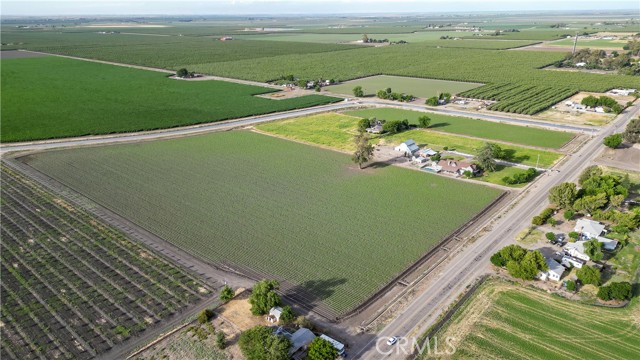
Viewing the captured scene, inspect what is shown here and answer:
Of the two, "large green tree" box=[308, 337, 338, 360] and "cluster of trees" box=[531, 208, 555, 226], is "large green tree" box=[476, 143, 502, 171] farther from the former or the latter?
"large green tree" box=[308, 337, 338, 360]

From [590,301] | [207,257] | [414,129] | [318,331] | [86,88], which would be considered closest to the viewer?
[318,331]

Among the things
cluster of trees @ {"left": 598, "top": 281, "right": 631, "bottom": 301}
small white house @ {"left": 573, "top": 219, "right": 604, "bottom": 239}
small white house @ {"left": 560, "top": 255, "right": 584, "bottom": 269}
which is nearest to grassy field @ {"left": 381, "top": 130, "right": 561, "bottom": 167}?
small white house @ {"left": 573, "top": 219, "right": 604, "bottom": 239}

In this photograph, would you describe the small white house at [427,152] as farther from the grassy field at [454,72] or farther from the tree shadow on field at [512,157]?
the grassy field at [454,72]

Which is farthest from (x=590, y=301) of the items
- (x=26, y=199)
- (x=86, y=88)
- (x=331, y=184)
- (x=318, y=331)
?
(x=86, y=88)

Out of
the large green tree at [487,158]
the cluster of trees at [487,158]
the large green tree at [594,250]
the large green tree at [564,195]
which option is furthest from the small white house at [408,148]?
the large green tree at [594,250]

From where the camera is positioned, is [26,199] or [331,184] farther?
[331,184]

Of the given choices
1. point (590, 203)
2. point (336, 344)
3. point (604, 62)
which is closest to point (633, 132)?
point (590, 203)

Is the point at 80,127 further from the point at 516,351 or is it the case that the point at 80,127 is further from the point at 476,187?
the point at 516,351
